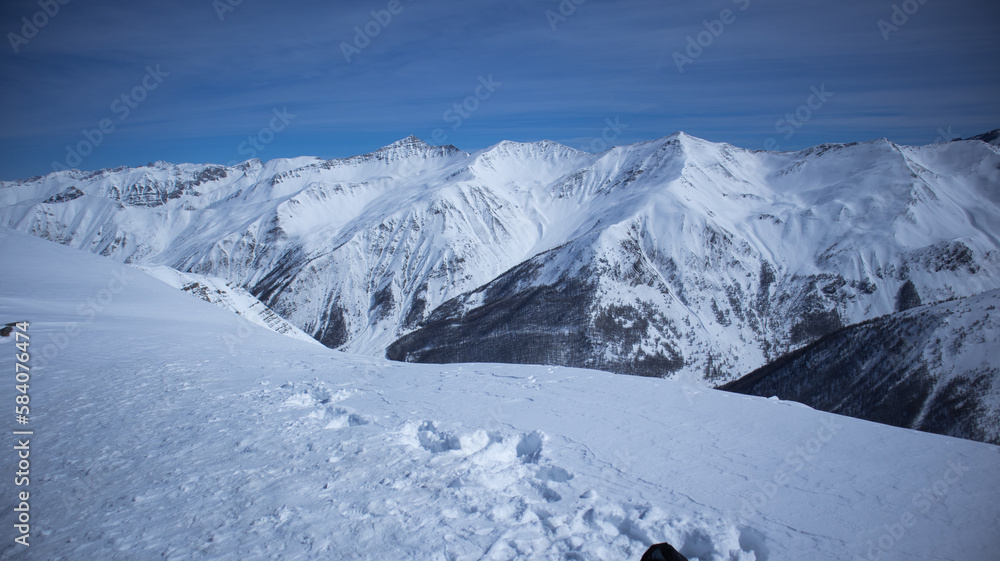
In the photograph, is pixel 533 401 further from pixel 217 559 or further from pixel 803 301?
pixel 803 301

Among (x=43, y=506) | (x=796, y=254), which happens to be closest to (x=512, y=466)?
(x=43, y=506)

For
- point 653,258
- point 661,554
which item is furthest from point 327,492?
point 653,258

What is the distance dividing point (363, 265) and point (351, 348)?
35184mm

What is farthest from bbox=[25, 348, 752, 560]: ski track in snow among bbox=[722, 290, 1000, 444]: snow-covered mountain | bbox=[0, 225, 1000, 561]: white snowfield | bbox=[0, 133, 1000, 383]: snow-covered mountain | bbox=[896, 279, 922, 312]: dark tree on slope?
bbox=[896, 279, 922, 312]: dark tree on slope

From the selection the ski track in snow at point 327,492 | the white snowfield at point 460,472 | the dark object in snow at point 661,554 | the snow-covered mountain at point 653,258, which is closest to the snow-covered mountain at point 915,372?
the snow-covered mountain at point 653,258

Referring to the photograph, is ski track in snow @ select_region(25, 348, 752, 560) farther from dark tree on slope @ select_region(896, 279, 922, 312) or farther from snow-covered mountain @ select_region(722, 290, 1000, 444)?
dark tree on slope @ select_region(896, 279, 922, 312)

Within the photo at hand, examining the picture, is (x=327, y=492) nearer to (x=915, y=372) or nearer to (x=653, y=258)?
(x=915, y=372)

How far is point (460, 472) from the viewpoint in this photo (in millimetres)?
7516

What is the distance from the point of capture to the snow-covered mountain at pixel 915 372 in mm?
47906

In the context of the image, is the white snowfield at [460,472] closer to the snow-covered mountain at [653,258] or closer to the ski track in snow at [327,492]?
the ski track in snow at [327,492]

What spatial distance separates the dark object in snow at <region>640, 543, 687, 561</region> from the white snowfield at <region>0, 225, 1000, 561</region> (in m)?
1.20

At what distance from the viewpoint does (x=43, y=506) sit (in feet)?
21.6

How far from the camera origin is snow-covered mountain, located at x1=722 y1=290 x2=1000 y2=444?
4791 centimetres

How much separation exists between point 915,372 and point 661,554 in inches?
2728
